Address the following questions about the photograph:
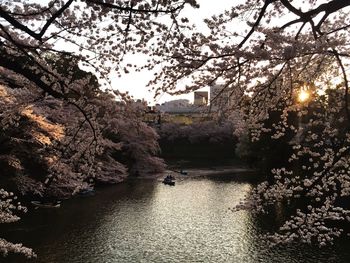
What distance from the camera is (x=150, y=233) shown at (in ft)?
46.1

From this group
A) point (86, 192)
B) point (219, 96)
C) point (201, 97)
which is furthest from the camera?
point (86, 192)

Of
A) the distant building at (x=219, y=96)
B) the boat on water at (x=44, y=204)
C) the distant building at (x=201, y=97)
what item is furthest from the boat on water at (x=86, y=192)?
the distant building at (x=219, y=96)

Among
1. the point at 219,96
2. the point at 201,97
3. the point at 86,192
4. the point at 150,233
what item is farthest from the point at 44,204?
the point at 219,96

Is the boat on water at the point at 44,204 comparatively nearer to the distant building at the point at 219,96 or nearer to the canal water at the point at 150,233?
the canal water at the point at 150,233

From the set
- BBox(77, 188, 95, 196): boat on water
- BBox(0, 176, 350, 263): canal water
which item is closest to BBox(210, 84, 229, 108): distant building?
BBox(0, 176, 350, 263): canal water

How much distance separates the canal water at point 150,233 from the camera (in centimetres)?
1170

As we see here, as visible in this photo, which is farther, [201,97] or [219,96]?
[201,97]

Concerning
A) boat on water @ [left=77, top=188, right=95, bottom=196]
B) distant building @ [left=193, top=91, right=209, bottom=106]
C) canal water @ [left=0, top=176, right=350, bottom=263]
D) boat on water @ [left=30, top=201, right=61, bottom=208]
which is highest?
distant building @ [left=193, top=91, right=209, bottom=106]

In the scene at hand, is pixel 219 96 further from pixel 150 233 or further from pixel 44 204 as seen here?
pixel 44 204

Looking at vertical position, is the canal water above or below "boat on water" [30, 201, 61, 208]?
below

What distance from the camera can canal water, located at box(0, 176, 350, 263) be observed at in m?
11.7

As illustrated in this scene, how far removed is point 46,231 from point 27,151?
9.65ft

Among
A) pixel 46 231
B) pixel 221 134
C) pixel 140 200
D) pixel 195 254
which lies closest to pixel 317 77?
pixel 195 254

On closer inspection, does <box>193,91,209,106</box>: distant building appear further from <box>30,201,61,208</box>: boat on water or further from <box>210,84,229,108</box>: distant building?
<box>30,201,61,208</box>: boat on water
